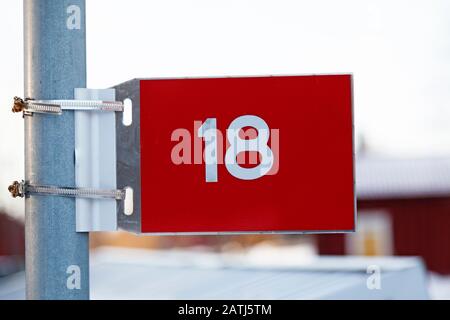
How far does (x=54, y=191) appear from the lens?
224 centimetres

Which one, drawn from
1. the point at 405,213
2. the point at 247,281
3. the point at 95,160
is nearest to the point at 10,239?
the point at 405,213

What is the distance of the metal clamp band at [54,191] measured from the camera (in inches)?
88.0

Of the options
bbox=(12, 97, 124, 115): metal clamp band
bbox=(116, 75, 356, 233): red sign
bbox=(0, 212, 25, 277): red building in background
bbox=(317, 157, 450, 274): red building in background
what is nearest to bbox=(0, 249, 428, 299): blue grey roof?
bbox=(116, 75, 356, 233): red sign

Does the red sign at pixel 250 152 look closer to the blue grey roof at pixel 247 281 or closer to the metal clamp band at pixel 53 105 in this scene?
the metal clamp band at pixel 53 105

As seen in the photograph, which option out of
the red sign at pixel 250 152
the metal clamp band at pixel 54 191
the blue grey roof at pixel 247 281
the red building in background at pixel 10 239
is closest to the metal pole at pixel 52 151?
the metal clamp band at pixel 54 191

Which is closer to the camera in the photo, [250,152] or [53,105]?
[53,105]

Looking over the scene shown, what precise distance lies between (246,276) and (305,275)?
0.60 meters

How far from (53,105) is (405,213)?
20844mm

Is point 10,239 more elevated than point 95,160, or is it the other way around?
point 95,160

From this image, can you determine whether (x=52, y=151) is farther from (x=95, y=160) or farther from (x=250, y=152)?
(x=250, y=152)

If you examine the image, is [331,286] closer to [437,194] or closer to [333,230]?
[333,230]

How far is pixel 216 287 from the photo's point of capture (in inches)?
258

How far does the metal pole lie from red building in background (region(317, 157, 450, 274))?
20029mm

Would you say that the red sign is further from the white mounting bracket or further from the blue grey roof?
the blue grey roof
